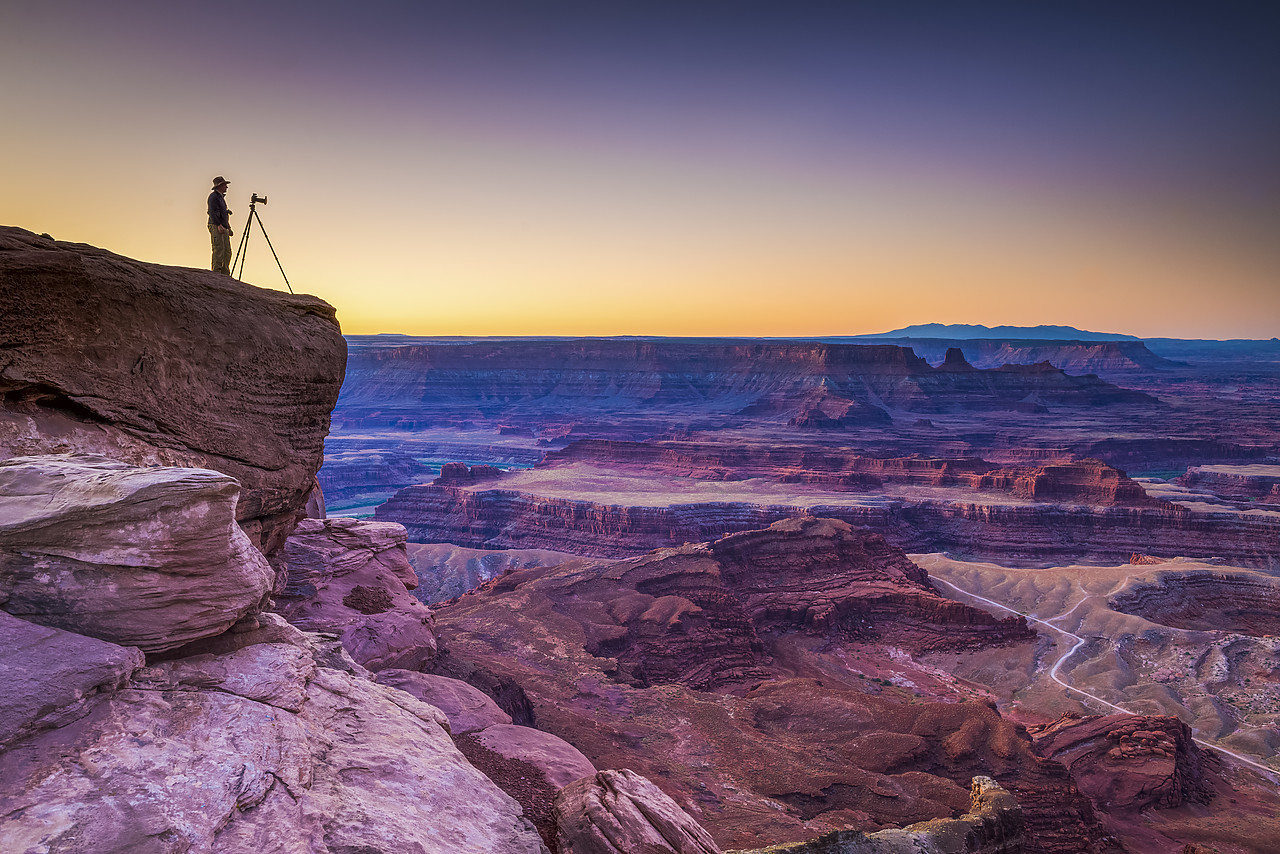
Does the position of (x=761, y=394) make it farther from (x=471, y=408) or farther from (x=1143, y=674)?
(x=1143, y=674)

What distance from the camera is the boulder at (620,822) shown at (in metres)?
7.53

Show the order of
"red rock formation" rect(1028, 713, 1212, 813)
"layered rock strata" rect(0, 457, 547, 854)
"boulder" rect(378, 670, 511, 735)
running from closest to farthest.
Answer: "layered rock strata" rect(0, 457, 547, 854) → "boulder" rect(378, 670, 511, 735) → "red rock formation" rect(1028, 713, 1212, 813)

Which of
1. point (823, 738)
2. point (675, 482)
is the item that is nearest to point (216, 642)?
point (823, 738)

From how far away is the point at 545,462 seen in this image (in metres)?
90.6

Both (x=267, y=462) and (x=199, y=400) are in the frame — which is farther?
(x=267, y=462)

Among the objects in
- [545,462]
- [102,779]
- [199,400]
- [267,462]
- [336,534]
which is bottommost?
[545,462]

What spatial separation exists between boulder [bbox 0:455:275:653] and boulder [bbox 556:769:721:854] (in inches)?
169

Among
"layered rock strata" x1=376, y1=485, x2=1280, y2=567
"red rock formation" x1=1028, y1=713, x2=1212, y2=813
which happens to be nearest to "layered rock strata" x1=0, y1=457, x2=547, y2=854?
"red rock formation" x1=1028, y1=713, x2=1212, y2=813

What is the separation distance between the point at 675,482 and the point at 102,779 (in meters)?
74.1

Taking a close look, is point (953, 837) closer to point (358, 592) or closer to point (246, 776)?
point (246, 776)

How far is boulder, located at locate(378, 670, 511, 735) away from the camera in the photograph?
12.8 metres

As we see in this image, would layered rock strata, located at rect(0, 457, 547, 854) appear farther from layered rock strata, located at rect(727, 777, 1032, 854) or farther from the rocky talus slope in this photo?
the rocky talus slope

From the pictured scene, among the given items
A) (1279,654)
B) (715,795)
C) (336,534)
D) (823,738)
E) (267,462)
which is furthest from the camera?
(1279,654)

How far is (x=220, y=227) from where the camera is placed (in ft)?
45.6
